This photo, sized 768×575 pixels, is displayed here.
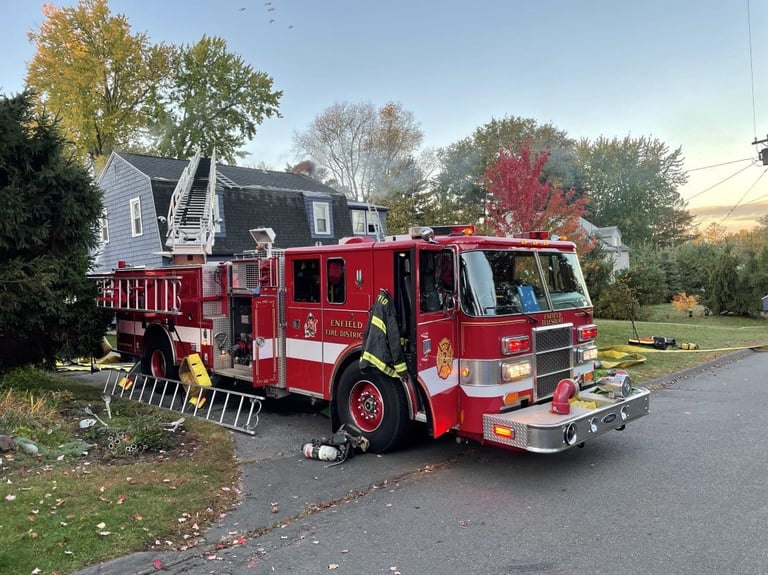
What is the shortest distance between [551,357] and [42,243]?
22.8 feet

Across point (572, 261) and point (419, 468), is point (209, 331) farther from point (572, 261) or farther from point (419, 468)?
point (572, 261)

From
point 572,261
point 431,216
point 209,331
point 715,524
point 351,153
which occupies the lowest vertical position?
point 715,524

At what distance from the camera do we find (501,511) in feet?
15.0

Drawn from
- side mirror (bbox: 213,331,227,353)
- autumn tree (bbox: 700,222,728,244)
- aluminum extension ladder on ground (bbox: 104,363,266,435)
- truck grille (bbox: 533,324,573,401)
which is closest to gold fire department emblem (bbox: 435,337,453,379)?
truck grille (bbox: 533,324,573,401)

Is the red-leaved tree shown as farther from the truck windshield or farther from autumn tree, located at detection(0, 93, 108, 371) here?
autumn tree, located at detection(0, 93, 108, 371)

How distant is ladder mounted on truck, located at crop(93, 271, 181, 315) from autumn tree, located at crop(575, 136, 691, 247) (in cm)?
4771

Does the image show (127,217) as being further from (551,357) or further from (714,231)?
(714,231)

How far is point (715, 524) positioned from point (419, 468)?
2.52 m

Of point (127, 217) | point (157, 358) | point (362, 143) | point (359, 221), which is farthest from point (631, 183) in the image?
point (157, 358)

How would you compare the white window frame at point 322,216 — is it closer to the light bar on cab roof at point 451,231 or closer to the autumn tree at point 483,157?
the autumn tree at point 483,157

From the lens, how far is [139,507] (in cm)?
447

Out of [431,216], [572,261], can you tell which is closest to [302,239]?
[431,216]

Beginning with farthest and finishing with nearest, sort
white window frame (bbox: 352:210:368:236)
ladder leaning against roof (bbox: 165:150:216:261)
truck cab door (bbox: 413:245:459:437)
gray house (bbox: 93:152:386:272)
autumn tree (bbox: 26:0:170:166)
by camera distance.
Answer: autumn tree (bbox: 26:0:170:166), white window frame (bbox: 352:210:368:236), gray house (bbox: 93:152:386:272), ladder leaning against roof (bbox: 165:150:216:261), truck cab door (bbox: 413:245:459:437)

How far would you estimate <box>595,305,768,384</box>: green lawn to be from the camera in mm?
11141
